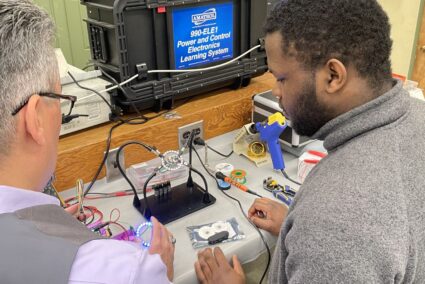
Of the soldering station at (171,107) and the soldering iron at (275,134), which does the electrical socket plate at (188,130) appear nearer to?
the soldering station at (171,107)

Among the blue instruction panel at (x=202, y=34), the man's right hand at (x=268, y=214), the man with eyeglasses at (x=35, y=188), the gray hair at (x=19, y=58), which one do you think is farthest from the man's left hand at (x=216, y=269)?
the blue instruction panel at (x=202, y=34)

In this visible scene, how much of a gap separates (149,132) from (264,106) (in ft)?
1.49

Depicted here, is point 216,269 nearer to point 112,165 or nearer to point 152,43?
point 112,165

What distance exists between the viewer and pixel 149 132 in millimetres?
1465

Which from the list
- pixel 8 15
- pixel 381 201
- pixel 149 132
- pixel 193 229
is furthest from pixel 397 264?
pixel 149 132

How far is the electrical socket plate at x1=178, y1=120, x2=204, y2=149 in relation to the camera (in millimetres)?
1543

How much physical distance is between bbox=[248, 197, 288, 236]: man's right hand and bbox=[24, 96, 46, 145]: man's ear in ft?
2.22

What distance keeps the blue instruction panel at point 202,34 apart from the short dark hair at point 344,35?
2.27ft

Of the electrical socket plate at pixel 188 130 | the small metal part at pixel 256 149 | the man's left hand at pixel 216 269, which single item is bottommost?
the man's left hand at pixel 216 269

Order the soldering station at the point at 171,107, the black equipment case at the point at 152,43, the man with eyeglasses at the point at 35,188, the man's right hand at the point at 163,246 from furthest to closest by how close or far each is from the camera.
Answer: the black equipment case at the point at 152,43 < the soldering station at the point at 171,107 < the man's right hand at the point at 163,246 < the man with eyeglasses at the point at 35,188

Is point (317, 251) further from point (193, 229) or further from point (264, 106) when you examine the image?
point (264, 106)

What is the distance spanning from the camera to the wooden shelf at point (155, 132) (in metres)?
1.33

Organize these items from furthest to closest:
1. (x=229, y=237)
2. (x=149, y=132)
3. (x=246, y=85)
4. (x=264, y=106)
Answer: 1. (x=246, y=85)
2. (x=264, y=106)
3. (x=149, y=132)
4. (x=229, y=237)

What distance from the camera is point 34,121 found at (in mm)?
690
